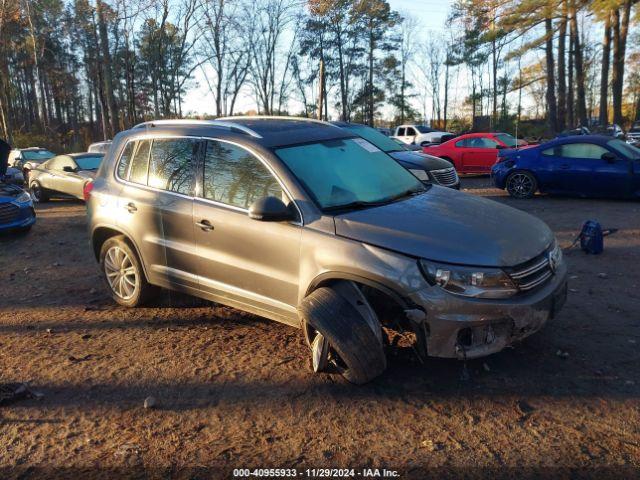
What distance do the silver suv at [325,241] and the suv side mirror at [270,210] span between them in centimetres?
1

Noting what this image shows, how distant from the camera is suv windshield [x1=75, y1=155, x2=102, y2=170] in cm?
1409

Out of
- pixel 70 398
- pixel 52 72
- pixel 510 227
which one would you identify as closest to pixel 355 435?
pixel 510 227

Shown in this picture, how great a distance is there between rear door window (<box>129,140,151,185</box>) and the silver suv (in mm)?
18

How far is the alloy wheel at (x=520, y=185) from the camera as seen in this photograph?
40.5 ft

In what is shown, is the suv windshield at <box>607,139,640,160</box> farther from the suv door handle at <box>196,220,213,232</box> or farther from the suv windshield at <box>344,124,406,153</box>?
the suv door handle at <box>196,220,213,232</box>

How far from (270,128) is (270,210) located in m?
1.13

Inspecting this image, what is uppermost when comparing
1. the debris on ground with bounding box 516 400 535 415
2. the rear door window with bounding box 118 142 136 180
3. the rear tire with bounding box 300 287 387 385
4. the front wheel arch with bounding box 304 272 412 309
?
the rear door window with bounding box 118 142 136 180

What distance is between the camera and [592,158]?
37.1 ft

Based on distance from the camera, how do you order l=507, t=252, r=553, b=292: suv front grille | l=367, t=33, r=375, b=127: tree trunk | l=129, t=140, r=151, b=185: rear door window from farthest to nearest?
l=367, t=33, r=375, b=127: tree trunk → l=129, t=140, r=151, b=185: rear door window → l=507, t=252, r=553, b=292: suv front grille

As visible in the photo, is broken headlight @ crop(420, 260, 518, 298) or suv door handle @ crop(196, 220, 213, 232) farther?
suv door handle @ crop(196, 220, 213, 232)

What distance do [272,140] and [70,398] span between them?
2.48m

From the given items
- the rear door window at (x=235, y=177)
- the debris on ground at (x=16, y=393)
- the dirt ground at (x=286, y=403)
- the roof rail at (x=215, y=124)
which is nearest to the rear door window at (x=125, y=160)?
the roof rail at (x=215, y=124)

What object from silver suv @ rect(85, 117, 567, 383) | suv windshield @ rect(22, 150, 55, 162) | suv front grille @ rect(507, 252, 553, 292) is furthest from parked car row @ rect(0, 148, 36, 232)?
suv windshield @ rect(22, 150, 55, 162)

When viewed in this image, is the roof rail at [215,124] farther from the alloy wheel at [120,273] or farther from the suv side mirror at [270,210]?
the alloy wheel at [120,273]
